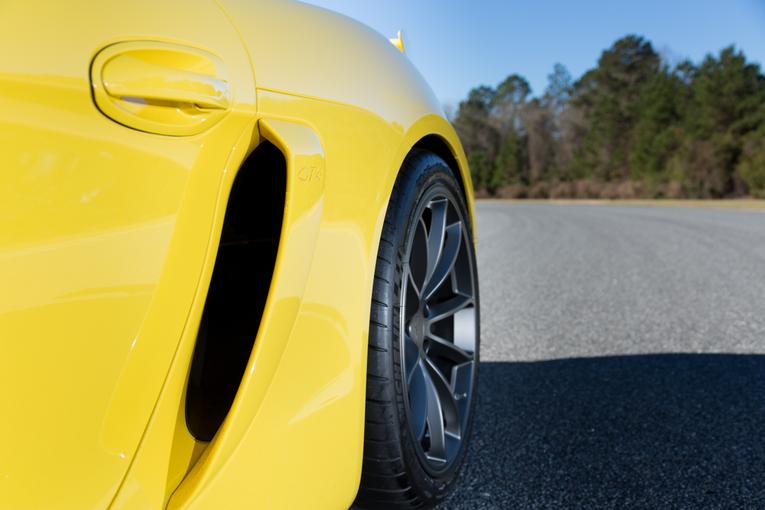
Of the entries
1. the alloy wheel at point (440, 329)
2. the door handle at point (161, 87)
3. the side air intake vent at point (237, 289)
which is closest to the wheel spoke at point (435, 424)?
the alloy wheel at point (440, 329)

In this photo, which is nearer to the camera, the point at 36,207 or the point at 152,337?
the point at 36,207

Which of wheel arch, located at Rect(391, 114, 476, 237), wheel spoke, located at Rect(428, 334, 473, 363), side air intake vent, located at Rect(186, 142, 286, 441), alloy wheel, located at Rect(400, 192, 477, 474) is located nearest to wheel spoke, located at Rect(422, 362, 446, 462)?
alloy wheel, located at Rect(400, 192, 477, 474)

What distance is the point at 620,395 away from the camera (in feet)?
8.66

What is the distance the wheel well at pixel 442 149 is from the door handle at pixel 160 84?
81cm

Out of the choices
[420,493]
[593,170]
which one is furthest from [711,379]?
[593,170]

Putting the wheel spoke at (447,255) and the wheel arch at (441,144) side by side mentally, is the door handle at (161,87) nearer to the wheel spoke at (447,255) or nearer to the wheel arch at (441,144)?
the wheel arch at (441,144)

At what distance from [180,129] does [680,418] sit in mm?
2136

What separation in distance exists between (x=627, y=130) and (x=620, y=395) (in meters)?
72.2

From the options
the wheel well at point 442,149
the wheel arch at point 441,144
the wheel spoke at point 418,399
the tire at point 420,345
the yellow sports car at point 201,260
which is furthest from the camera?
the wheel well at point 442,149

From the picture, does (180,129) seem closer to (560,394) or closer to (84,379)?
(84,379)

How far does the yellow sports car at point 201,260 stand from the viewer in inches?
31.5

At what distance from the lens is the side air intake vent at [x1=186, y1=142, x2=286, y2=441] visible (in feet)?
3.54

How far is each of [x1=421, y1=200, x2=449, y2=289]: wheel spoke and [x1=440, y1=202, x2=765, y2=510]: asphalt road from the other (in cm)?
65

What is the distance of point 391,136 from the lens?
57.2 inches
